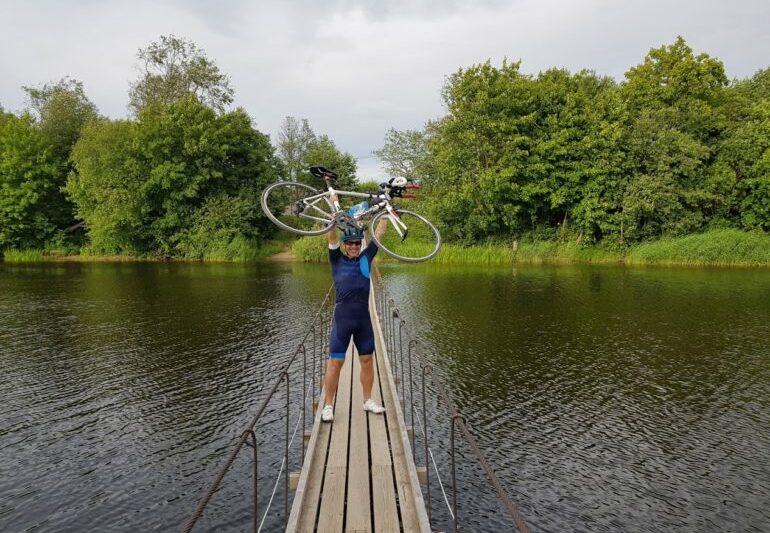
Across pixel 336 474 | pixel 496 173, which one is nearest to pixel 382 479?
pixel 336 474

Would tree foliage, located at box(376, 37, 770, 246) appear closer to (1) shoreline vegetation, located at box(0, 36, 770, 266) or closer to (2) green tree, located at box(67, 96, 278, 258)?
(1) shoreline vegetation, located at box(0, 36, 770, 266)

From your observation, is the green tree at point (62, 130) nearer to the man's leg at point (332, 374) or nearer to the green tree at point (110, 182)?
the green tree at point (110, 182)

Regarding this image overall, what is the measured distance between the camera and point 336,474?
4949 millimetres

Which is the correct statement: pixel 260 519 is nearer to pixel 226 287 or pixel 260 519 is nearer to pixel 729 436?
pixel 729 436

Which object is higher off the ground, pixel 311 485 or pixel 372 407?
pixel 372 407

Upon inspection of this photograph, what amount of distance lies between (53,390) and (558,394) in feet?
34.0

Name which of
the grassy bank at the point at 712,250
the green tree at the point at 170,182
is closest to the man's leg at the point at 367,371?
the grassy bank at the point at 712,250

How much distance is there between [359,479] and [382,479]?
0.23 metres

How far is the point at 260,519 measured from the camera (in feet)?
19.9

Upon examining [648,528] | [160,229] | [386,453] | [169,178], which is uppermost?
[169,178]

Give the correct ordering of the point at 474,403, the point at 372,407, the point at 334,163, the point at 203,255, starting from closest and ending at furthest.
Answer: the point at 372,407
the point at 474,403
the point at 203,255
the point at 334,163

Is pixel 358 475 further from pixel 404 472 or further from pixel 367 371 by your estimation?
pixel 367 371

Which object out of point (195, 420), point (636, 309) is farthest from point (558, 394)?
point (636, 309)

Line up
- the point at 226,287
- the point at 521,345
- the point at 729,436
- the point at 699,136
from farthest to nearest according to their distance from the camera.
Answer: the point at 699,136 < the point at 226,287 < the point at 521,345 < the point at 729,436
